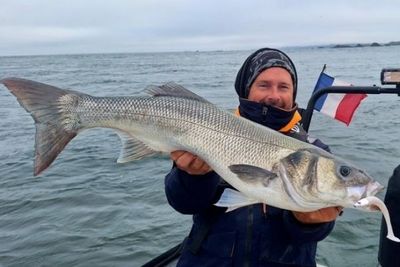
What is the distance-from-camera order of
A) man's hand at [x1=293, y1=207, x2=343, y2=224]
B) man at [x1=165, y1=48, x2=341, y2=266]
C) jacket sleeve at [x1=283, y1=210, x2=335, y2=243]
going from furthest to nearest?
man at [x1=165, y1=48, x2=341, y2=266], jacket sleeve at [x1=283, y1=210, x2=335, y2=243], man's hand at [x1=293, y1=207, x2=343, y2=224]

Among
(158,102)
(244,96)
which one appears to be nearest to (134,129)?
(158,102)

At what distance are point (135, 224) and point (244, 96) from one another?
536 centimetres

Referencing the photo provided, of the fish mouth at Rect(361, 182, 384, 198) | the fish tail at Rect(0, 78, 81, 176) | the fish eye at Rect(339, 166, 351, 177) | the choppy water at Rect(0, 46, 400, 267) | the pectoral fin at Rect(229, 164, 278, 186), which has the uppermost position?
the fish tail at Rect(0, 78, 81, 176)

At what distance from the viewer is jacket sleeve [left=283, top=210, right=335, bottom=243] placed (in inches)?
130

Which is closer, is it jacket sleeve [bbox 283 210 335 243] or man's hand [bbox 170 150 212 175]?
jacket sleeve [bbox 283 210 335 243]

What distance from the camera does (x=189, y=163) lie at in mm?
3434

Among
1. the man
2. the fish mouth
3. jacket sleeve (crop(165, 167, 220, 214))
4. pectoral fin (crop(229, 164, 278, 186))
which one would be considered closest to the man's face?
the man

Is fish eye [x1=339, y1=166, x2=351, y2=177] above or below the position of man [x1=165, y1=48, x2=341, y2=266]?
above

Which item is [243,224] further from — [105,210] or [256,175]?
[105,210]

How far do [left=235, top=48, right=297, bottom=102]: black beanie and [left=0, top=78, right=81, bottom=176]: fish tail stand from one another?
144 cm

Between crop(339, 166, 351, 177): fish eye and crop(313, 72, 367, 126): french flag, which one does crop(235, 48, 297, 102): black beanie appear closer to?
crop(339, 166, 351, 177): fish eye

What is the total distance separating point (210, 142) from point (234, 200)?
428 mm

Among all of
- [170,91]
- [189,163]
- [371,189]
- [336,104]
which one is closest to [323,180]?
[371,189]

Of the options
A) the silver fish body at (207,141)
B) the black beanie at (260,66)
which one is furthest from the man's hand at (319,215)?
the black beanie at (260,66)
